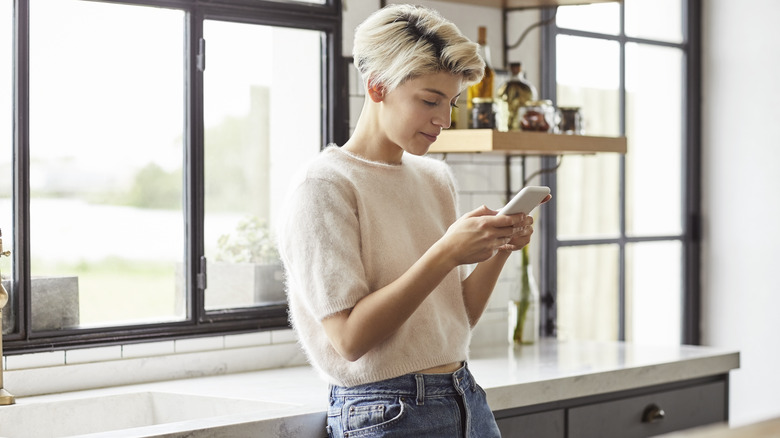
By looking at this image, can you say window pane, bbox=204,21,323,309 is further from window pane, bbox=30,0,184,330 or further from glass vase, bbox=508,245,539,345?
glass vase, bbox=508,245,539,345

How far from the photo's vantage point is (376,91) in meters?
2.07

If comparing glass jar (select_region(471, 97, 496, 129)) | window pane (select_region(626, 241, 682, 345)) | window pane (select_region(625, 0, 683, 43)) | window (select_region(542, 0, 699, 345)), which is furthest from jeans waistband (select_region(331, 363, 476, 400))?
window pane (select_region(625, 0, 683, 43))

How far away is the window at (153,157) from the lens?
8.88 feet

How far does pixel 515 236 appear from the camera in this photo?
2104 mm

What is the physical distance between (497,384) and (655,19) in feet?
7.48

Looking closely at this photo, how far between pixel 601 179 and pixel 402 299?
2474mm

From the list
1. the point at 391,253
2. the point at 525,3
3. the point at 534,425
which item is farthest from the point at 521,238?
the point at 525,3

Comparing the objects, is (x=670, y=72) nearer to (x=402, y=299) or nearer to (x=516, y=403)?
(x=516, y=403)

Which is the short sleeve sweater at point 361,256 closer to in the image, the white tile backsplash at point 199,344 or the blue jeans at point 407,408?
the blue jeans at point 407,408

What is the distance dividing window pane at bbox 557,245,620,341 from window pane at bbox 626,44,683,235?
24 cm

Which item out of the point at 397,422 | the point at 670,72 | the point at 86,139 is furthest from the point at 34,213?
the point at 670,72

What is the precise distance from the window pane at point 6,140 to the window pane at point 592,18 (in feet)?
6.67

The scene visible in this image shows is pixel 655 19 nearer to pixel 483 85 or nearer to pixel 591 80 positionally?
pixel 591 80

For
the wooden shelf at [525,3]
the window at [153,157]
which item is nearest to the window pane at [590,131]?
the wooden shelf at [525,3]
